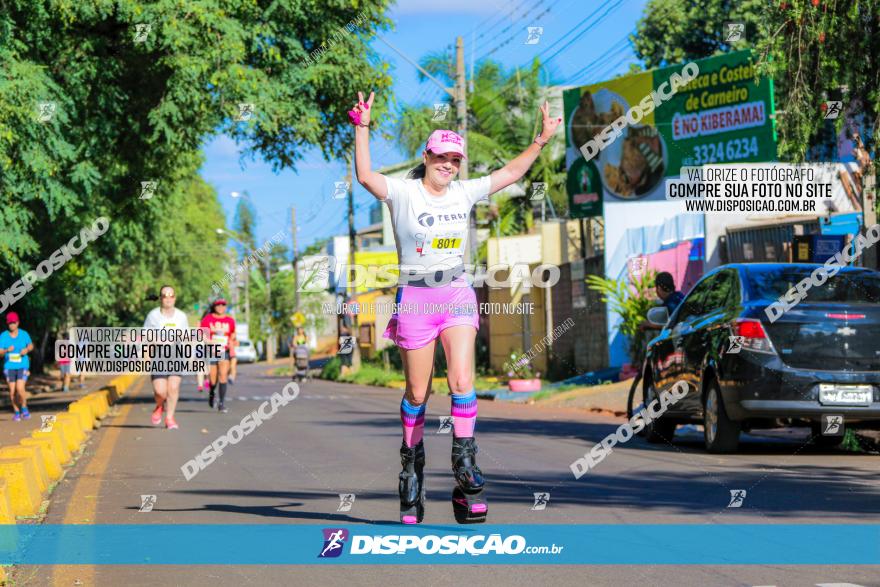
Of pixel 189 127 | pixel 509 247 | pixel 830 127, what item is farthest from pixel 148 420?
pixel 509 247

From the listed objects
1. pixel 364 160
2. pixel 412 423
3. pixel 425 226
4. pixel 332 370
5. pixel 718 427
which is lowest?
pixel 718 427

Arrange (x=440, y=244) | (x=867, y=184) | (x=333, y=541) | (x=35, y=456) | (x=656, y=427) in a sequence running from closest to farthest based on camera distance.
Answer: (x=333, y=541) < (x=440, y=244) < (x=35, y=456) < (x=656, y=427) < (x=867, y=184)

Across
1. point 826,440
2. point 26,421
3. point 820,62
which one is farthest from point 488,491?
point 26,421

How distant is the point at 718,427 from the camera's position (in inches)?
490

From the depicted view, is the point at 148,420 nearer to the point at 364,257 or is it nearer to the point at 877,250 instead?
the point at 877,250

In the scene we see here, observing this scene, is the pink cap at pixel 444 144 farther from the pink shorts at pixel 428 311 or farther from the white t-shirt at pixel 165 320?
the white t-shirt at pixel 165 320

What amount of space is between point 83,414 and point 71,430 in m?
2.93

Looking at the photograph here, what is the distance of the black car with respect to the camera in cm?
1173

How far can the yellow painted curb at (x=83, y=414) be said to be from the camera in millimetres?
17253

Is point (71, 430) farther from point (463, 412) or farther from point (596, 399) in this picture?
point (596, 399)

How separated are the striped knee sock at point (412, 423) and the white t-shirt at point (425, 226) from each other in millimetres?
779

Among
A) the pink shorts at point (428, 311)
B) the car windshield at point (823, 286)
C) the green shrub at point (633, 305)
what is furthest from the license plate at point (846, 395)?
the green shrub at point (633, 305)

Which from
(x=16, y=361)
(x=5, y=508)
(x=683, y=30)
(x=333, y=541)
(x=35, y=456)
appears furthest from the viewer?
(x=683, y=30)

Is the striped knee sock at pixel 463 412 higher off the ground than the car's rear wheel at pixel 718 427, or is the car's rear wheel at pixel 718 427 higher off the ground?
the striped knee sock at pixel 463 412
